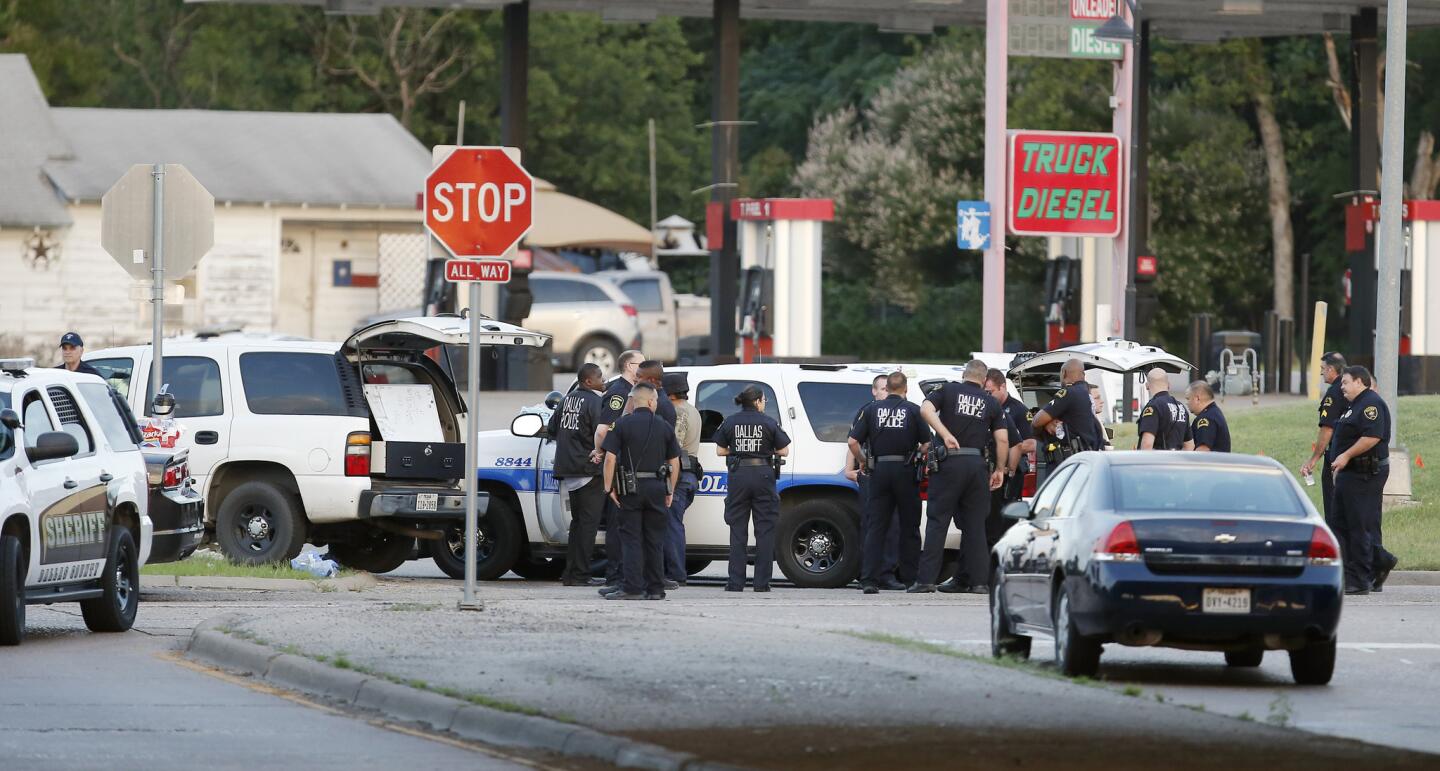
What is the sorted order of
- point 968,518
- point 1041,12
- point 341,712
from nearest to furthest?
point 341,712 < point 968,518 < point 1041,12

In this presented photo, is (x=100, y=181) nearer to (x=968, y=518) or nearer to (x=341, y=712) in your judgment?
(x=968, y=518)

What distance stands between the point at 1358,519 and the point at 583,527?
19.8 ft

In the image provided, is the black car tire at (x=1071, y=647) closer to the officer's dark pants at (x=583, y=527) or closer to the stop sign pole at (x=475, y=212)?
the stop sign pole at (x=475, y=212)

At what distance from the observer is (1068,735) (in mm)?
10852

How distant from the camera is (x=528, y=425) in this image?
66.1 ft

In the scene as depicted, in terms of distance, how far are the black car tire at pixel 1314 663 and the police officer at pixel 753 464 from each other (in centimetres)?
581

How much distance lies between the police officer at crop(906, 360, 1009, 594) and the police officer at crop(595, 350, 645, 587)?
232cm

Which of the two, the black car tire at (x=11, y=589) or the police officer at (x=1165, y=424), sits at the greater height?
the police officer at (x=1165, y=424)

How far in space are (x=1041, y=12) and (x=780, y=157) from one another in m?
39.3

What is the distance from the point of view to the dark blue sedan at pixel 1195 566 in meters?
13.6

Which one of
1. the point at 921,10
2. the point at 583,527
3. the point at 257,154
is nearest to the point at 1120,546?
the point at 583,527

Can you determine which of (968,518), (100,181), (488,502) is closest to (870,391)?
(968,518)

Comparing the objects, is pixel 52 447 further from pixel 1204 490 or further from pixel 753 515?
pixel 1204 490

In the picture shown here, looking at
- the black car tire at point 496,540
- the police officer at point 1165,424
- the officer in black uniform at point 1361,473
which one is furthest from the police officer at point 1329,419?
the black car tire at point 496,540
